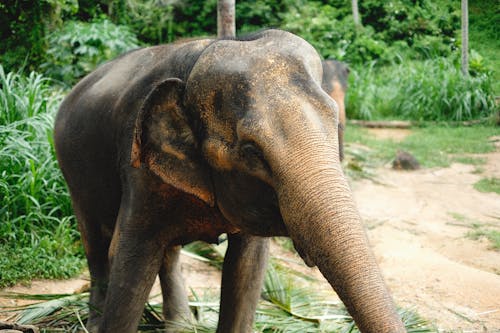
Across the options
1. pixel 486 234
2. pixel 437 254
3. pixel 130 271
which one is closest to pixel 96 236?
pixel 130 271

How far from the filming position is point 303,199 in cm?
200

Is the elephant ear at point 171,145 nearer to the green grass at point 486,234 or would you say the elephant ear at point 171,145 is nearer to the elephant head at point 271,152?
the elephant head at point 271,152

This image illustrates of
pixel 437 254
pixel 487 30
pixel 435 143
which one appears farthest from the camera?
pixel 435 143

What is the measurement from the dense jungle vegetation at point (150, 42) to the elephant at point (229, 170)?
6.23 ft

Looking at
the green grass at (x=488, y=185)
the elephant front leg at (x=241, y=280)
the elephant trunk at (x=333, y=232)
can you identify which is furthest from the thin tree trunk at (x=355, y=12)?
the elephant trunk at (x=333, y=232)

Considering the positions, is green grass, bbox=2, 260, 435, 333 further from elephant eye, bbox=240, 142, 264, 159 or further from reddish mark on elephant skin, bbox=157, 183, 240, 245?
elephant eye, bbox=240, 142, 264, 159

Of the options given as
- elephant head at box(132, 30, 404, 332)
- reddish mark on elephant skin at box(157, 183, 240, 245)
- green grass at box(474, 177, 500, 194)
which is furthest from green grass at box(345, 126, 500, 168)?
elephant head at box(132, 30, 404, 332)

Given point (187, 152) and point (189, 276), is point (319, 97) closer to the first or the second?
Answer: point (187, 152)

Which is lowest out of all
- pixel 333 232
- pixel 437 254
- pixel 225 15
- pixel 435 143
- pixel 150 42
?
pixel 437 254

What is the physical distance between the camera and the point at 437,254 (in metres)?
5.23

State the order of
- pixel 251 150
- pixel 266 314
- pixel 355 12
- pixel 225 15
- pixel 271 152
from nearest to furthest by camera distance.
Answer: pixel 271 152 → pixel 251 150 → pixel 266 314 → pixel 225 15 → pixel 355 12

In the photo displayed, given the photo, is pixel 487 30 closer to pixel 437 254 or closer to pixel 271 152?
pixel 437 254

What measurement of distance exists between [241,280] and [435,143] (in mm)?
5327

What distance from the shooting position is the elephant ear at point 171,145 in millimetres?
2549
